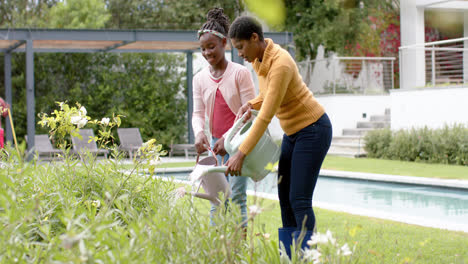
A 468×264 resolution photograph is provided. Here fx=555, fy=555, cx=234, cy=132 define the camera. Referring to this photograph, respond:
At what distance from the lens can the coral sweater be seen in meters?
2.70

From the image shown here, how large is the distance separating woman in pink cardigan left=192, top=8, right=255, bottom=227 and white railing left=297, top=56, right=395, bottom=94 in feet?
42.5

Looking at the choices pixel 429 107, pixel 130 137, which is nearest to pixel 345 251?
pixel 429 107

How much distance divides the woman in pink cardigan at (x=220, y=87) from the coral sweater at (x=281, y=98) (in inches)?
17.3

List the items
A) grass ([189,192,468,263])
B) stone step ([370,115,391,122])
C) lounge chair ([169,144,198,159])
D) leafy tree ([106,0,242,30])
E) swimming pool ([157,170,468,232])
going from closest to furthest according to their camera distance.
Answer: grass ([189,192,468,263]) < swimming pool ([157,170,468,232]) < lounge chair ([169,144,198,159]) < stone step ([370,115,391,122]) < leafy tree ([106,0,242,30])

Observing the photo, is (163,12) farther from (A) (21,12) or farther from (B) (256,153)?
(B) (256,153)

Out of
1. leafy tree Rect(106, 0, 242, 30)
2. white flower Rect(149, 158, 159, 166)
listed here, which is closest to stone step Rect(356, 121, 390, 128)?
leafy tree Rect(106, 0, 242, 30)

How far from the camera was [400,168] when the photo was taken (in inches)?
400

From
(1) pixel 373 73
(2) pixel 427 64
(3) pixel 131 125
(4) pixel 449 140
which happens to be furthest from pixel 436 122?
(3) pixel 131 125

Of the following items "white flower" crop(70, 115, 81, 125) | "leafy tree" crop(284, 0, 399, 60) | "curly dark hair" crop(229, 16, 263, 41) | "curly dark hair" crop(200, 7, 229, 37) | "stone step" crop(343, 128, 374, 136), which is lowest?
"stone step" crop(343, 128, 374, 136)

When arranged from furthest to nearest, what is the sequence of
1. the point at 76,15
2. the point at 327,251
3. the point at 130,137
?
the point at 76,15
the point at 130,137
the point at 327,251

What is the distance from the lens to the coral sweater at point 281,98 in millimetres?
2697

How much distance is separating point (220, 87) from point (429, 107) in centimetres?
1052

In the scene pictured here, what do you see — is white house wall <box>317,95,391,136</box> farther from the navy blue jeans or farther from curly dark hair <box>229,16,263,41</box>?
curly dark hair <box>229,16,263,41</box>

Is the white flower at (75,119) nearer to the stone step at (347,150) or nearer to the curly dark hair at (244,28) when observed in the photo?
the curly dark hair at (244,28)
